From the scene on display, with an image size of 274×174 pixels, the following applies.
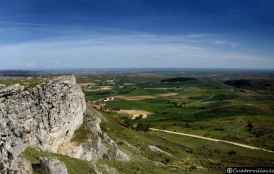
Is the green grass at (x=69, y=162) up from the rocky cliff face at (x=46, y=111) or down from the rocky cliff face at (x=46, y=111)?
down

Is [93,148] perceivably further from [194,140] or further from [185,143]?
[194,140]

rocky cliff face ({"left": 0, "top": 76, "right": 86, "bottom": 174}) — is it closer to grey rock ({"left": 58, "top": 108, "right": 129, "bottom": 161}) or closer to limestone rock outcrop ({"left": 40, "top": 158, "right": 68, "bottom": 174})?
grey rock ({"left": 58, "top": 108, "right": 129, "bottom": 161})

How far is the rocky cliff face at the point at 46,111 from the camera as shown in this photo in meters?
50.5

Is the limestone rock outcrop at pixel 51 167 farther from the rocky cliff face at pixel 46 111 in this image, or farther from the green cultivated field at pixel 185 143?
the green cultivated field at pixel 185 143

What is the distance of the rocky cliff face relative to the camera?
1989 inches

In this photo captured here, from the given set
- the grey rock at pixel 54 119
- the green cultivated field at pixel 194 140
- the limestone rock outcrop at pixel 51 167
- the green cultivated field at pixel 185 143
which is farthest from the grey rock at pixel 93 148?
the limestone rock outcrop at pixel 51 167

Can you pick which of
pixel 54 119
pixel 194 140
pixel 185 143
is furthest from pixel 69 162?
pixel 194 140

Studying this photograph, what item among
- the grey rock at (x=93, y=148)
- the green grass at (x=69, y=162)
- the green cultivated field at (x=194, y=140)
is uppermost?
the green grass at (x=69, y=162)

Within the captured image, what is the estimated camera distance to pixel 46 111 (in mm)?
56875

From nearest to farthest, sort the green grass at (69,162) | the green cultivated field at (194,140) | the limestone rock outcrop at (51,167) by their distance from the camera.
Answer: the limestone rock outcrop at (51,167)
the green grass at (69,162)
the green cultivated field at (194,140)

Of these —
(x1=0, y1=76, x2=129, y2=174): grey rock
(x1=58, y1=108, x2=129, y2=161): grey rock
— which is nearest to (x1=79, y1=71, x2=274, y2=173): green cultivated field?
(x1=58, y1=108, x2=129, y2=161): grey rock

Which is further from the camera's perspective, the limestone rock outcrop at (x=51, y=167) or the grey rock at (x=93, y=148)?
the grey rock at (x=93, y=148)

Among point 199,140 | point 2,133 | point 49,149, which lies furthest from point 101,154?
point 199,140

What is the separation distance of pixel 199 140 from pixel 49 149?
75286 mm
